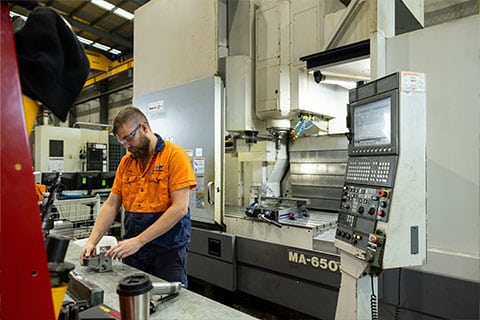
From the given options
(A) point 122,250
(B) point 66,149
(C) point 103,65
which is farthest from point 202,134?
(C) point 103,65

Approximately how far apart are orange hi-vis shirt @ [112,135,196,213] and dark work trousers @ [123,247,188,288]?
0.23 metres

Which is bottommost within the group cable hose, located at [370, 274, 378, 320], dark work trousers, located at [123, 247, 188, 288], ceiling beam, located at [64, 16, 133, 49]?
cable hose, located at [370, 274, 378, 320]

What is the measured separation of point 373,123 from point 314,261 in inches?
40.2

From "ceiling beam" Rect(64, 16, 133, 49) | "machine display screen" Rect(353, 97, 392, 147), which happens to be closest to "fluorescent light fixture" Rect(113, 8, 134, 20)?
"ceiling beam" Rect(64, 16, 133, 49)

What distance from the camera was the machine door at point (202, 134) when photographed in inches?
96.0

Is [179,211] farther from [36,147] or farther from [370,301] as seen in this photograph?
[36,147]

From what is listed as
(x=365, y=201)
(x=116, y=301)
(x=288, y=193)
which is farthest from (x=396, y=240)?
(x=288, y=193)

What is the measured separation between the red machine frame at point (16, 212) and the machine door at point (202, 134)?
1.89 meters

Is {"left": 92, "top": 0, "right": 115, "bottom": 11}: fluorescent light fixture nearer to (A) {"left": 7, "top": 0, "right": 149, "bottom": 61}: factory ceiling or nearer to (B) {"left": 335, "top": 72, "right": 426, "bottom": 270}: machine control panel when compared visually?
(A) {"left": 7, "top": 0, "right": 149, "bottom": 61}: factory ceiling

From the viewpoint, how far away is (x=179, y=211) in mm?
1438

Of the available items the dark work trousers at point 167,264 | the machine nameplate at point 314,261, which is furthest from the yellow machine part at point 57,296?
the machine nameplate at point 314,261

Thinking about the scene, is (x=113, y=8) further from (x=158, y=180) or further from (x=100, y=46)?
(x=158, y=180)

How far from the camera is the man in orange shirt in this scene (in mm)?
1493

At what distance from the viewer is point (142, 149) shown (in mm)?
1576
